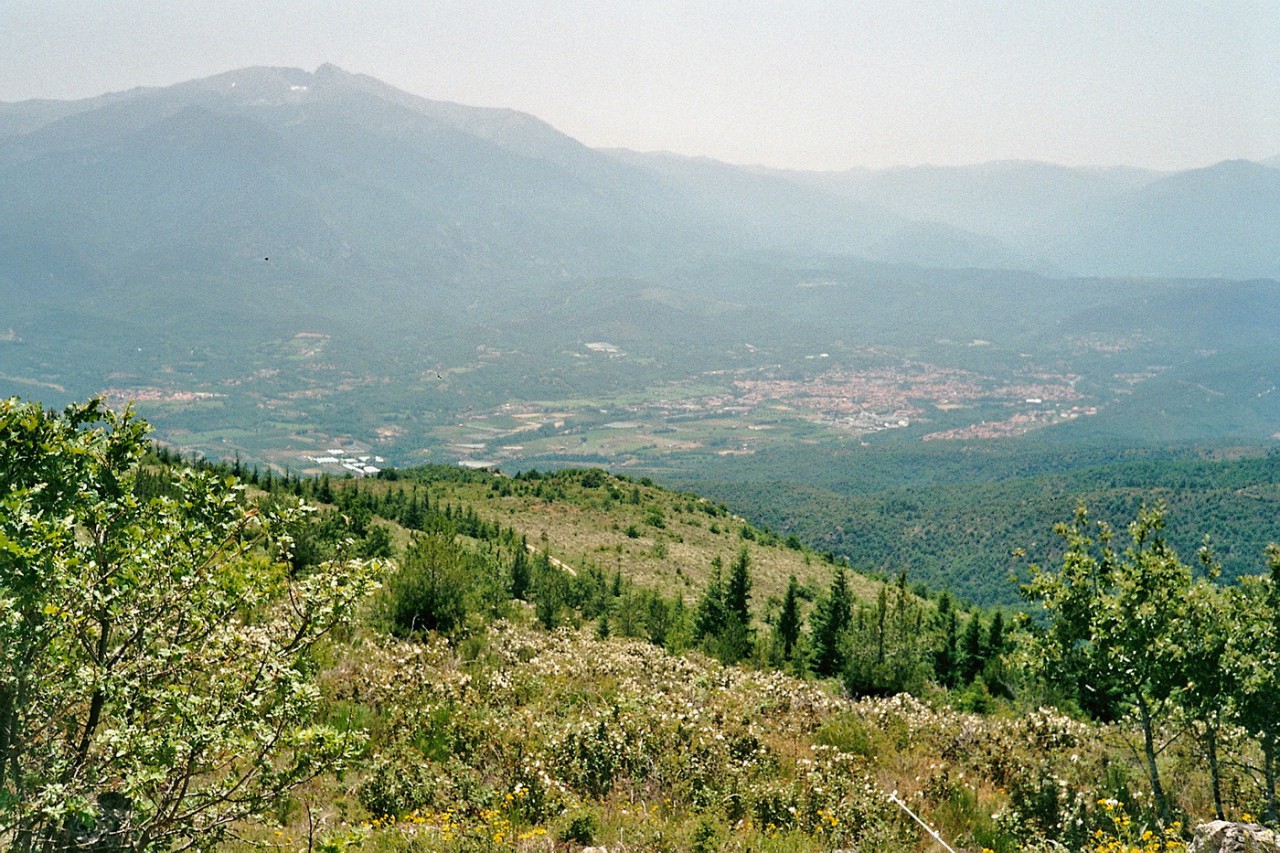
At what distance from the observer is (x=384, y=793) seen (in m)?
8.30

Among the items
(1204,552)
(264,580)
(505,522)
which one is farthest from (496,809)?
(505,522)

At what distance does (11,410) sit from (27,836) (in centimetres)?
267

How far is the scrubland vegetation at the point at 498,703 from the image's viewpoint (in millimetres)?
4488

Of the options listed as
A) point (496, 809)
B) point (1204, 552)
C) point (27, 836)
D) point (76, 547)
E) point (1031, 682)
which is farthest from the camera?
point (1031, 682)

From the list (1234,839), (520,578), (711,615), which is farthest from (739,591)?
(1234,839)

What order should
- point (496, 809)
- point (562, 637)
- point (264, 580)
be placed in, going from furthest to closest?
point (562, 637) < point (496, 809) < point (264, 580)

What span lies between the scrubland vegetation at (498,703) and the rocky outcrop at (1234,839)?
454 millimetres

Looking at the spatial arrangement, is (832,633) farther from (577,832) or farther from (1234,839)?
(577,832)

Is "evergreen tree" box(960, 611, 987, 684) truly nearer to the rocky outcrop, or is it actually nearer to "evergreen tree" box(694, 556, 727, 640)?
"evergreen tree" box(694, 556, 727, 640)

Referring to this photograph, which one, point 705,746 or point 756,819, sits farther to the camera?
point 705,746

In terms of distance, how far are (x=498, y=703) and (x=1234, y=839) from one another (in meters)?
9.19

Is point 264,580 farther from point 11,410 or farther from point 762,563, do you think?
point 762,563

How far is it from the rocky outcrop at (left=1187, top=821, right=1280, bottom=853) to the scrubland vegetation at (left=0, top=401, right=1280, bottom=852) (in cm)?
45

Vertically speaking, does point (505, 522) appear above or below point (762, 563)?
above
